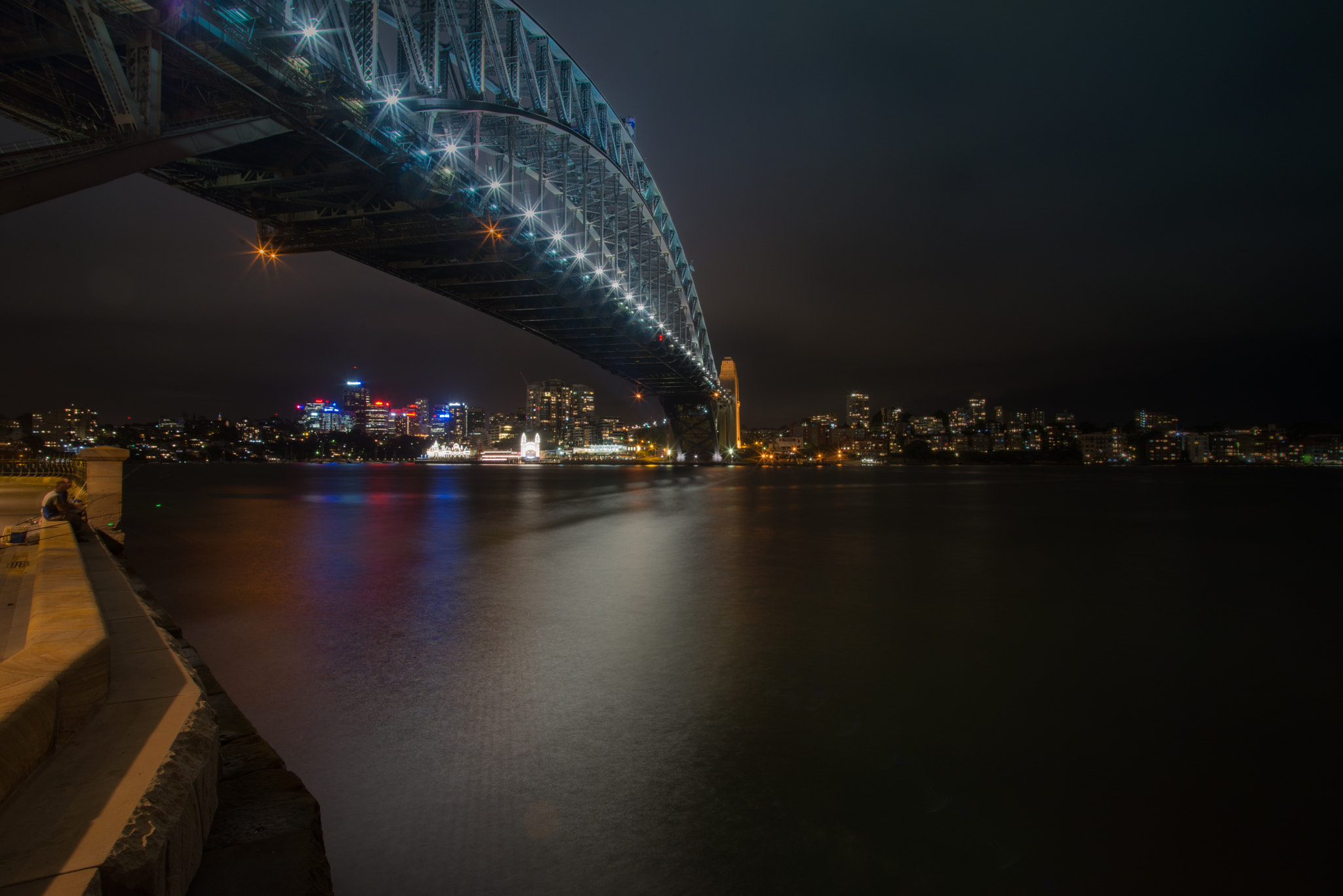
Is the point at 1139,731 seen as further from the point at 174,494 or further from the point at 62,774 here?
the point at 174,494

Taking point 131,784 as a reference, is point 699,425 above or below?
above

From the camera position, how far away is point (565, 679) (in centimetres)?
474

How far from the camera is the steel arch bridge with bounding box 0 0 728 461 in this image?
8609mm

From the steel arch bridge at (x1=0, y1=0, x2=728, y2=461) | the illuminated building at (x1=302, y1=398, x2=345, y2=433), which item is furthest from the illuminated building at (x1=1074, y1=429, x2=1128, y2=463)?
the illuminated building at (x1=302, y1=398, x2=345, y2=433)

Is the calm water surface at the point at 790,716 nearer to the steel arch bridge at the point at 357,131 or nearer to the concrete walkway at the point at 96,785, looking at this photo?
the concrete walkway at the point at 96,785

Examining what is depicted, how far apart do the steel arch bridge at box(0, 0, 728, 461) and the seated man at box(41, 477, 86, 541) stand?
3554mm

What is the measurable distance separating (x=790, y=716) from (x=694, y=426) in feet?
227

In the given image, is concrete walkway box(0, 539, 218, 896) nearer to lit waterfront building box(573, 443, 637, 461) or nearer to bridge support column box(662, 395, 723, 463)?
bridge support column box(662, 395, 723, 463)

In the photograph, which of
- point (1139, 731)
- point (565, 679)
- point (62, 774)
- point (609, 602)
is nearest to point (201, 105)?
point (609, 602)

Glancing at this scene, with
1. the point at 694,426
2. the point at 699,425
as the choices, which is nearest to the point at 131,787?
the point at 699,425

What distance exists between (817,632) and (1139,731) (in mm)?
2669

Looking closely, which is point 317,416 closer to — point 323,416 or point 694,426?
point 323,416

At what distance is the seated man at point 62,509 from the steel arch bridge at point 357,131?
140 inches

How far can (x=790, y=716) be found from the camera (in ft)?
13.3
